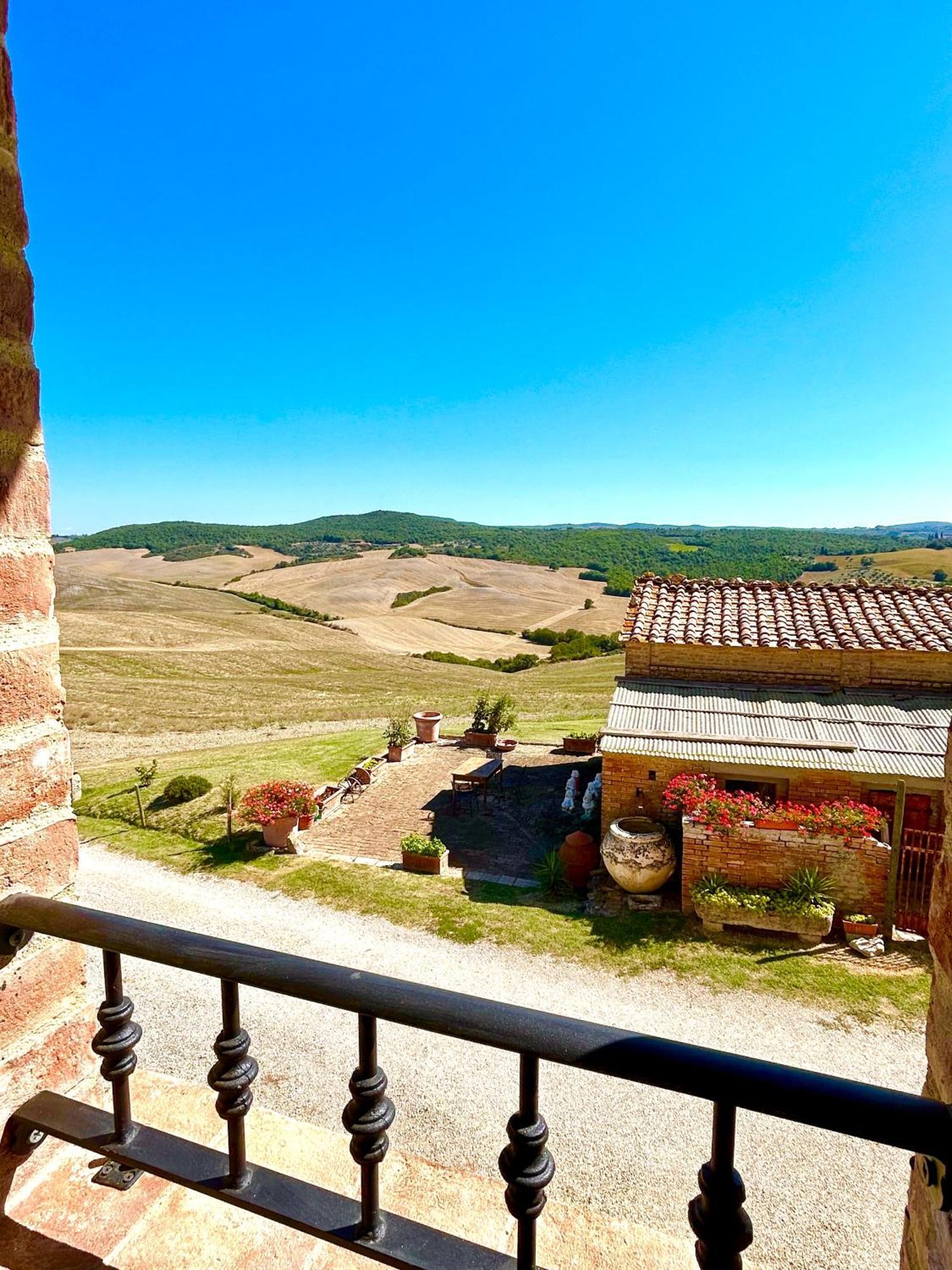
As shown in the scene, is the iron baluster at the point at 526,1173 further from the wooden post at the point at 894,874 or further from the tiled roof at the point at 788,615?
the tiled roof at the point at 788,615

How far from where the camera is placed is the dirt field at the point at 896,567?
93.1 m

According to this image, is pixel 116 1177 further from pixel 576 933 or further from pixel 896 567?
pixel 896 567

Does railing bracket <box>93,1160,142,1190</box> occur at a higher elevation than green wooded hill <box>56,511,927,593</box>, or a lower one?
lower

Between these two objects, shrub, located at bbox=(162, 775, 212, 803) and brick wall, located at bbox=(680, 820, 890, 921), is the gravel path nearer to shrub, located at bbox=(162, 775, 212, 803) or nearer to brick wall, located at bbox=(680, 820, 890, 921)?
brick wall, located at bbox=(680, 820, 890, 921)

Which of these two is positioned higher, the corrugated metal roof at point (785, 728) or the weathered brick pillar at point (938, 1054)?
the weathered brick pillar at point (938, 1054)

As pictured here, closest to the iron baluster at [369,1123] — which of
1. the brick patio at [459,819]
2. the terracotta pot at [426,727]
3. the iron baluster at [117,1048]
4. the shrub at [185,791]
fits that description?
the iron baluster at [117,1048]

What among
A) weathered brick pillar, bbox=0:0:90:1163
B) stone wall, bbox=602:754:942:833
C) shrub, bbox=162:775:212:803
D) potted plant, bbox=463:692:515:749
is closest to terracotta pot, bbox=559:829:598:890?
stone wall, bbox=602:754:942:833

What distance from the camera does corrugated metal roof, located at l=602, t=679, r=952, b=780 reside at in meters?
11.4

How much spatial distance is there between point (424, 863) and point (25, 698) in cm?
1148

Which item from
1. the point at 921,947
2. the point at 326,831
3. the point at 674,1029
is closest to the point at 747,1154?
the point at 674,1029

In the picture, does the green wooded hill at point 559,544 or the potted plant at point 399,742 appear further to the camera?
the green wooded hill at point 559,544

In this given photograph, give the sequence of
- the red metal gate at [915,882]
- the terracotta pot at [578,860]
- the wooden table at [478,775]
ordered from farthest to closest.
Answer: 1. the wooden table at [478,775]
2. the terracotta pot at [578,860]
3. the red metal gate at [915,882]

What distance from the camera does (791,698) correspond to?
43.8ft

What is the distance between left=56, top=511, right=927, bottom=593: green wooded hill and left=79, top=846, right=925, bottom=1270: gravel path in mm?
91850
